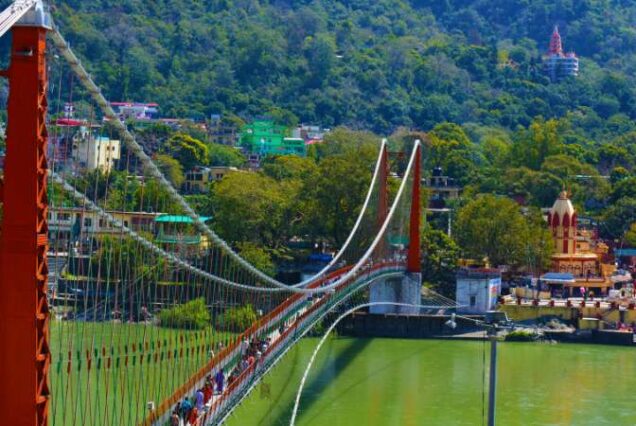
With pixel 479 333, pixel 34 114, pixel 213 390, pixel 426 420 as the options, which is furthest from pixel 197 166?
pixel 34 114

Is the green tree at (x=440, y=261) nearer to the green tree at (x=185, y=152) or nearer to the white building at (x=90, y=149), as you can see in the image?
the white building at (x=90, y=149)

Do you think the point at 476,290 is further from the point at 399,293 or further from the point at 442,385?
the point at 442,385

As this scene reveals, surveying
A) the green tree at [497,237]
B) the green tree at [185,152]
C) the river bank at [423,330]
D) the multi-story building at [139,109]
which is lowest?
the river bank at [423,330]

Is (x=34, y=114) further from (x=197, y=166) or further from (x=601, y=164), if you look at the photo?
(x=601, y=164)

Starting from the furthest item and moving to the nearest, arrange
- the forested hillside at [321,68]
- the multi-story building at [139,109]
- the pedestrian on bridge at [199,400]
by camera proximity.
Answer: the forested hillside at [321,68] → the multi-story building at [139,109] → the pedestrian on bridge at [199,400]

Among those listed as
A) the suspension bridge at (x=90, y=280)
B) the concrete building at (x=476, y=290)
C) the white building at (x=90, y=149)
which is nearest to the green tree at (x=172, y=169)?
the suspension bridge at (x=90, y=280)

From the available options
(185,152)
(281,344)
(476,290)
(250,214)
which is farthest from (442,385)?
(185,152)

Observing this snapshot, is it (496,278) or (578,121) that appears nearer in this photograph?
(496,278)
